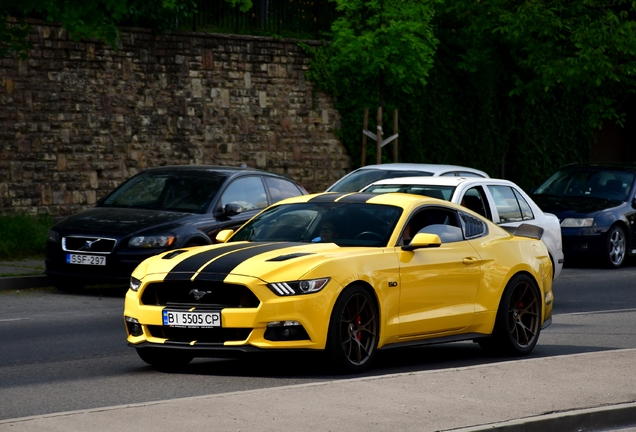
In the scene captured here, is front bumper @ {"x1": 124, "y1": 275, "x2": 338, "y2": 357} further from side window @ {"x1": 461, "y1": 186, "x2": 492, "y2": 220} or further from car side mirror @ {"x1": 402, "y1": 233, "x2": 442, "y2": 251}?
side window @ {"x1": 461, "y1": 186, "x2": 492, "y2": 220}

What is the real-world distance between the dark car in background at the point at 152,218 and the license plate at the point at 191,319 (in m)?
6.17

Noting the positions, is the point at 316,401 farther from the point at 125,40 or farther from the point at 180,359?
the point at 125,40

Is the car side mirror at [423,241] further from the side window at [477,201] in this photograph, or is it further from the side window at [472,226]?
the side window at [477,201]

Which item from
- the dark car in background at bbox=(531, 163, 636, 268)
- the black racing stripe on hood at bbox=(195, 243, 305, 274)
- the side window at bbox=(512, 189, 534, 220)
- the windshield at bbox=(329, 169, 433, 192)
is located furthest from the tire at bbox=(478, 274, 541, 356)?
the dark car in background at bbox=(531, 163, 636, 268)

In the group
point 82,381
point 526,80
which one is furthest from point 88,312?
point 526,80

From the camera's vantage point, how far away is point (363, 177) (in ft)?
61.0

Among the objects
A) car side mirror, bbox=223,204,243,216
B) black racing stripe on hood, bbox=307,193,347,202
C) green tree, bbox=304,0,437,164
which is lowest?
car side mirror, bbox=223,204,243,216

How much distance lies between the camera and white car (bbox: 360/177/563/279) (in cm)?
1516

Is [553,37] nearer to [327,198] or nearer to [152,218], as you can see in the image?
[152,218]

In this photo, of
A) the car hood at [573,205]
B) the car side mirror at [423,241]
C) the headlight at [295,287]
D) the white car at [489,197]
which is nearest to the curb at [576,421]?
the headlight at [295,287]

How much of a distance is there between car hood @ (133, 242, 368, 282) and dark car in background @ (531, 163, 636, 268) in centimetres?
1255

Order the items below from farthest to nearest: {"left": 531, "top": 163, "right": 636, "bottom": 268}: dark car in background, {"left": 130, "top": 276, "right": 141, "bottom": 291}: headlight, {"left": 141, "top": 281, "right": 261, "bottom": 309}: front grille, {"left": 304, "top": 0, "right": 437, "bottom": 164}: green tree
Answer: {"left": 304, "top": 0, "right": 437, "bottom": 164}: green tree < {"left": 531, "top": 163, "right": 636, "bottom": 268}: dark car in background < {"left": 130, "top": 276, "right": 141, "bottom": 291}: headlight < {"left": 141, "top": 281, "right": 261, "bottom": 309}: front grille

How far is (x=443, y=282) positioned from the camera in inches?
403

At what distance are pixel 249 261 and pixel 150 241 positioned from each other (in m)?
6.46
